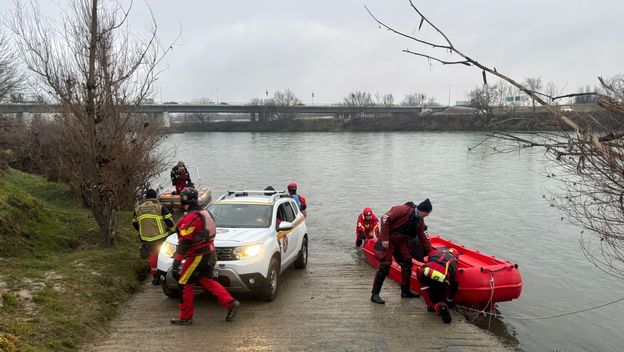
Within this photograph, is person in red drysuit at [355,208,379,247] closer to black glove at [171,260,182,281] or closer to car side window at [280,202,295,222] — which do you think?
car side window at [280,202,295,222]

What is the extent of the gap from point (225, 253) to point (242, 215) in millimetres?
1497

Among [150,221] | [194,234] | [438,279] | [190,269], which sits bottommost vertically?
[438,279]

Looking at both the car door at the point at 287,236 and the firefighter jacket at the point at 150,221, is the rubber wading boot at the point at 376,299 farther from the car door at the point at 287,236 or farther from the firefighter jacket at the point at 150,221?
the firefighter jacket at the point at 150,221

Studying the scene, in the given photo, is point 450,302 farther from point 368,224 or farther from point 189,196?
point 368,224

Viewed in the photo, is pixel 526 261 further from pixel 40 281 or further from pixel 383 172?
pixel 383 172

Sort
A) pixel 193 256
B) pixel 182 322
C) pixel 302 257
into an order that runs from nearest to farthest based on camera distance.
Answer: pixel 193 256, pixel 182 322, pixel 302 257

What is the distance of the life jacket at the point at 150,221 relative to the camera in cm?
834

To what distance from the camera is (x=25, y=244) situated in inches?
337

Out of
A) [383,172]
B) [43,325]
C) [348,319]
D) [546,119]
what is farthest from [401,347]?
[383,172]

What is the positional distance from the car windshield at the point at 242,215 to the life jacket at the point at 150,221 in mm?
957

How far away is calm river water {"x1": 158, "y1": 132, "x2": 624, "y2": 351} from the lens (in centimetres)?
956

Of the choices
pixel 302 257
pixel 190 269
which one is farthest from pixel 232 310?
pixel 302 257

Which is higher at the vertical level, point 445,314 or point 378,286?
point 378,286

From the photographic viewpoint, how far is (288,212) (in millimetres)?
9516
